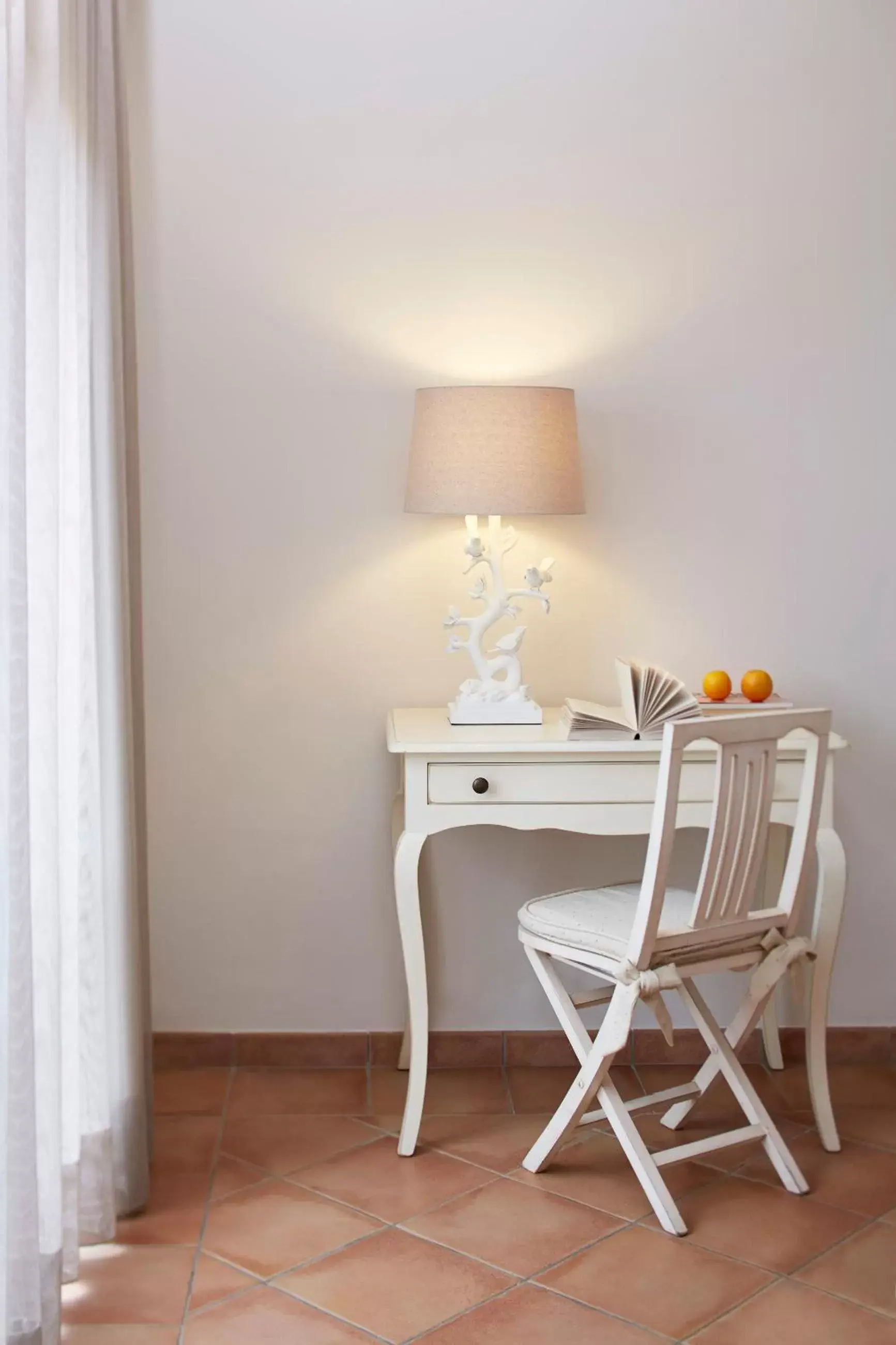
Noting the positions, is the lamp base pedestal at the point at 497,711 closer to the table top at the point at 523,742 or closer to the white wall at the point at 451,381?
the table top at the point at 523,742

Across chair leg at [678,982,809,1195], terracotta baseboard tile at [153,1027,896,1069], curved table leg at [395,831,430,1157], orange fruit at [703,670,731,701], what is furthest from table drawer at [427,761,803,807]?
terracotta baseboard tile at [153,1027,896,1069]

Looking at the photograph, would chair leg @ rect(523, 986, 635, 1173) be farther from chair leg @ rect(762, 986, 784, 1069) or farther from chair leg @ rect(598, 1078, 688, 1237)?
chair leg @ rect(762, 986, 784, 1069)

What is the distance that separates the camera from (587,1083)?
2.55m

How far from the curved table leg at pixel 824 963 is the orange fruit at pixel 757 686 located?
34cm

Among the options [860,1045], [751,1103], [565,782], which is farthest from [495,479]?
[860,1045]

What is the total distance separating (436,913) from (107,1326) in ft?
4.33

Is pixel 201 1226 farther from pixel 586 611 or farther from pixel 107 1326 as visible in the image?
pixel 586 611

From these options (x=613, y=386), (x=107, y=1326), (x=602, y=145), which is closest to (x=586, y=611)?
(x=613, y=386)

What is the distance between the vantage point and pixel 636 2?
3.09 m

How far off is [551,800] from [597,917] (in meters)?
0.26

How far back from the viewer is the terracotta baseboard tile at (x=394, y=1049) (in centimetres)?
323

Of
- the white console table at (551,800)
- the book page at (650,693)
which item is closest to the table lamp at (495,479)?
the white console table at (551,800)

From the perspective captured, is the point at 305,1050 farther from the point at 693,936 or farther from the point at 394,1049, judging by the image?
the point at 693,936

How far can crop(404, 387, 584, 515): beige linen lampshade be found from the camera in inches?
110
